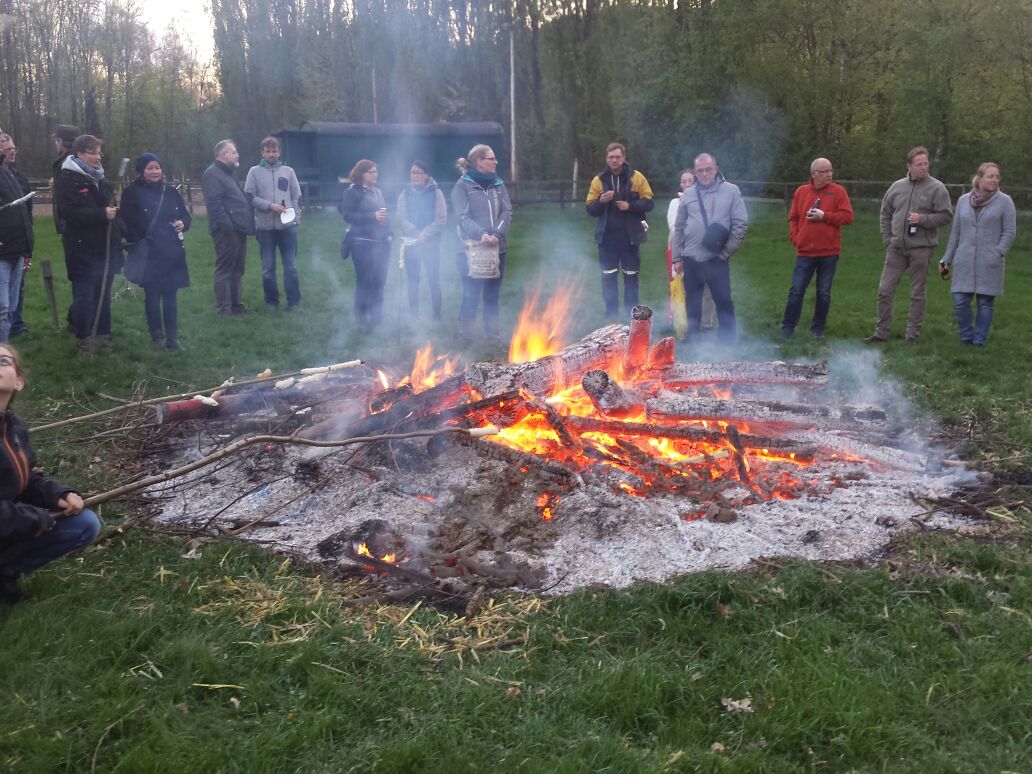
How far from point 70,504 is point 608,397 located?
3.34 metres

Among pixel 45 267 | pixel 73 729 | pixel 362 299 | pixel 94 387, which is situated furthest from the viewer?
pixel 362 299

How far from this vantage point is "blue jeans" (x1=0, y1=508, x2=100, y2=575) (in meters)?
4.17

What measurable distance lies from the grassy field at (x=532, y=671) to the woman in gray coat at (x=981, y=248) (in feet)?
15.1

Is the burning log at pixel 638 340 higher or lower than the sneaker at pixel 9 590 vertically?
higher

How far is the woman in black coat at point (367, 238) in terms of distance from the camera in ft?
35.4

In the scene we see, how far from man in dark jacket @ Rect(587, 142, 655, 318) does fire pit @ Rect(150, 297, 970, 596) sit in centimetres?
337

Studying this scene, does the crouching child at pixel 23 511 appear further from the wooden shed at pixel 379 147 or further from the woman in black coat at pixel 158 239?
the wooden shed at pixel 379 147

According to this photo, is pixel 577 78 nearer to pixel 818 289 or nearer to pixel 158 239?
pixel 818 289

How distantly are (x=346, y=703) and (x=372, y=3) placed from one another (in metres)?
28.2

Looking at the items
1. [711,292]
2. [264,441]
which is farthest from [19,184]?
[711,292]

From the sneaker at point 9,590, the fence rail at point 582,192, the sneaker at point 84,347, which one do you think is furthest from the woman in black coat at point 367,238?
the fence rail at point 582,192

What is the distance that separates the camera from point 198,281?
14.1m

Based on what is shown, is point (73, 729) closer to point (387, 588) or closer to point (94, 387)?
point (387, 588)

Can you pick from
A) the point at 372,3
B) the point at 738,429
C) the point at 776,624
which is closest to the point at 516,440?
the point at 738,429
